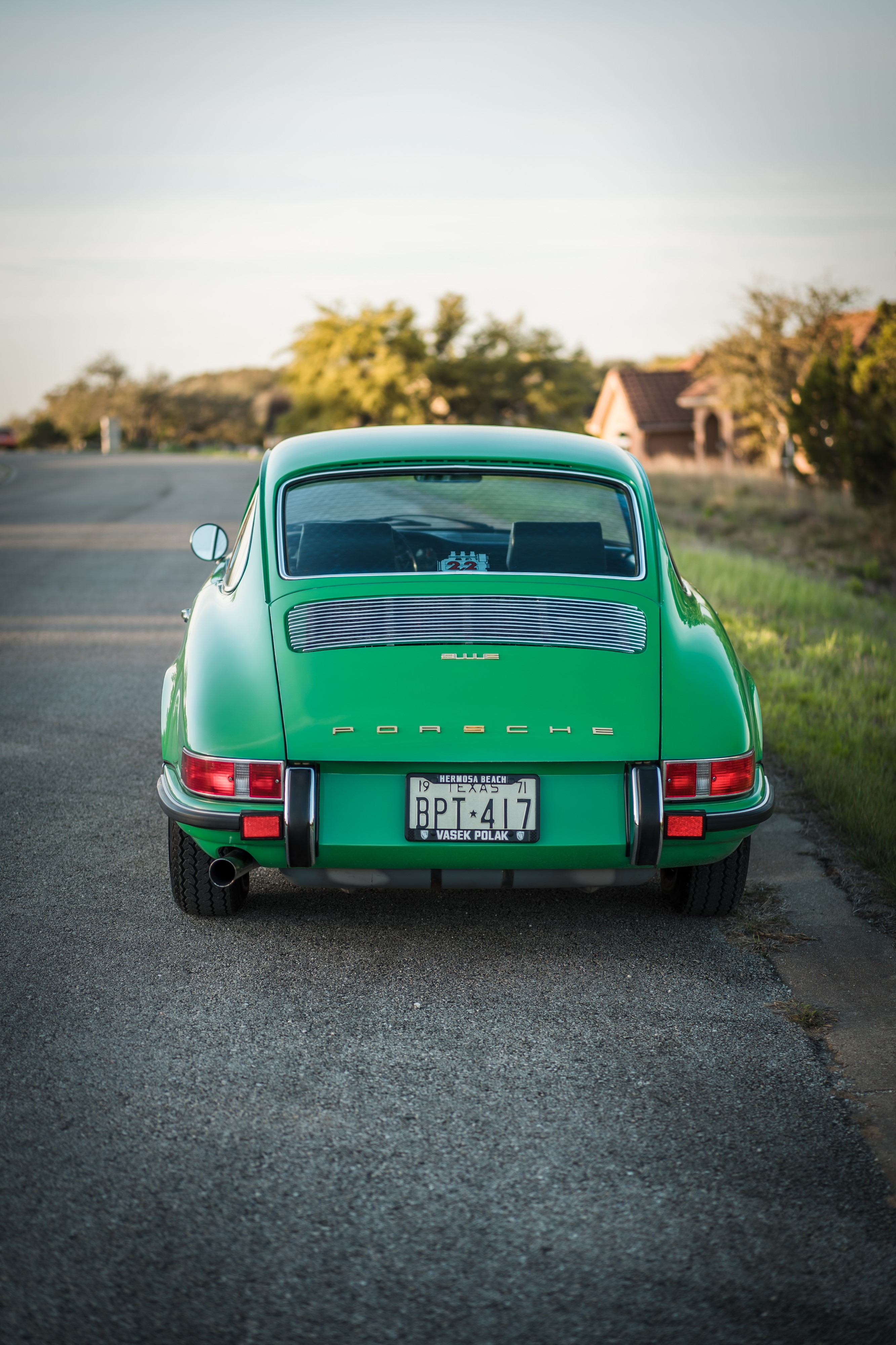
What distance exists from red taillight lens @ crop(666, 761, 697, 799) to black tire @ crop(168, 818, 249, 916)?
1.49 m

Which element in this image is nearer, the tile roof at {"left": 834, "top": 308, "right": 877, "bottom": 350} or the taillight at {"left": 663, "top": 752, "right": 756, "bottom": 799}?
the taillight at {"left": 663, "top": 752, "right": 756, "bottom": 799}

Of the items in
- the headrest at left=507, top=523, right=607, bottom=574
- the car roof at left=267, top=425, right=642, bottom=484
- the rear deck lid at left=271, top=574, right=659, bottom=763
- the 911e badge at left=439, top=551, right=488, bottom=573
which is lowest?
the rear deck lid at left=271, top=574, right=659, bottom=763

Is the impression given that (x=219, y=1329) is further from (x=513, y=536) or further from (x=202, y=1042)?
(x=513, y=536)

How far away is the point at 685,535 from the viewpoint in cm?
2011

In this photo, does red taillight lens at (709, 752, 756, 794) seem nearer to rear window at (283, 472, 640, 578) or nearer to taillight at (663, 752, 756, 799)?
taillight at (663, 752, 756, 799)

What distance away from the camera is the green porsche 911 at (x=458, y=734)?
341cm

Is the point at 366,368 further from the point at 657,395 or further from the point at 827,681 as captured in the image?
the point at 827,681

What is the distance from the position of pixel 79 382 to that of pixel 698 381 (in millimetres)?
59125

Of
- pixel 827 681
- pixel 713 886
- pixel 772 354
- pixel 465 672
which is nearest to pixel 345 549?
pixel 465 672

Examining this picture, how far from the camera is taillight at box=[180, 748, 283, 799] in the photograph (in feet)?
11.3

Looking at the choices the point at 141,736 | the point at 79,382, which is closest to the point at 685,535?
the point at 141,736

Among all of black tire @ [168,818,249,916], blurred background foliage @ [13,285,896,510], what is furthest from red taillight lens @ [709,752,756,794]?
blurred background foliage @ [13,285,896,510]

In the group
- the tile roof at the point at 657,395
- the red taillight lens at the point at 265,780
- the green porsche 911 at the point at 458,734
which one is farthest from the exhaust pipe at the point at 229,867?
the tile roof at the point at 657,395

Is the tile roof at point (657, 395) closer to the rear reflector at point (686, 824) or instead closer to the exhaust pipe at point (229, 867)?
the rear reflector at point (686, 824)
